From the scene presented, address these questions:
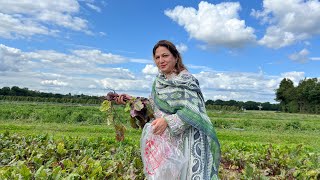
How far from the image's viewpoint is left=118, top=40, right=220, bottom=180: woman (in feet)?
10.4

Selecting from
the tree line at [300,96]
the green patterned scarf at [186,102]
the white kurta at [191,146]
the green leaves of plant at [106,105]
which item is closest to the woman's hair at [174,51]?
the green patterned scarf at [186,102]

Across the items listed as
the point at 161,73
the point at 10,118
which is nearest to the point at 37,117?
the point at 10,118

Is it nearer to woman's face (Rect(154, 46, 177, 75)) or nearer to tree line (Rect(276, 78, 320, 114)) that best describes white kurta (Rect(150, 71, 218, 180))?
woman's face (Rect(154, 46, 177, 75))

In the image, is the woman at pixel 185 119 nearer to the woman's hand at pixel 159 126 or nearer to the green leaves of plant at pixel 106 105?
the woman's hand at pixel 159 126

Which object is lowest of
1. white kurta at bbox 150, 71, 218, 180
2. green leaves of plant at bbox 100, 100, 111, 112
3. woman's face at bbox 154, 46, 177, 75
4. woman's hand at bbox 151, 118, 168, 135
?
white kurta at bbox 150, 71, 218, 180

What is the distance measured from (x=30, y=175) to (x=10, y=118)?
69.4ft

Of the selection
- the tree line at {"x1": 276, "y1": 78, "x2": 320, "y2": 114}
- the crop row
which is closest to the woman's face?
the crop row

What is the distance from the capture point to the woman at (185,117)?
3164 mm

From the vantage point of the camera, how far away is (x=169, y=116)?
3.21 m

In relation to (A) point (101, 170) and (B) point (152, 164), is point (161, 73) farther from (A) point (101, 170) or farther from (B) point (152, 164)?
(A) point (101, 170)

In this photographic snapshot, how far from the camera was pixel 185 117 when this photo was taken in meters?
3.15

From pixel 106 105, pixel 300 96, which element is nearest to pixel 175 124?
pixel 106 105

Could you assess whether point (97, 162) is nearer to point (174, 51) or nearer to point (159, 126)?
point (159, 126)

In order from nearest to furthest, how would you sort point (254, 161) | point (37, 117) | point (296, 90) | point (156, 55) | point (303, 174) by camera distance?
point (156, 55)
point (303, 174)
point (254, 161)
point (37, 117)
point (296, 90)
